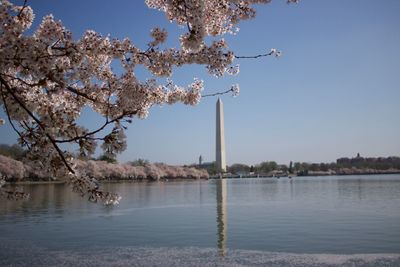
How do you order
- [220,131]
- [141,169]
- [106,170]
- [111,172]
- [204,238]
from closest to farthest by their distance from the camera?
[204,238]
[220,131]
[106,170]
[111,172]
[141,169]

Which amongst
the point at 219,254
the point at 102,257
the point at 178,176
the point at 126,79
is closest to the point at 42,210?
the point at 102,257

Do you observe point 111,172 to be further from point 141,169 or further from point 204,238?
point 204,238

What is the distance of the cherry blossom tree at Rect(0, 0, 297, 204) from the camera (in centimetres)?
327

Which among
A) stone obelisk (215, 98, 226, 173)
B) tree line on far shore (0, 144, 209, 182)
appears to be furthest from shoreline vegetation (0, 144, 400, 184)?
stone obelisk (215, 98, 226, 173)

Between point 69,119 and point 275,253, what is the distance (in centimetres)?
897

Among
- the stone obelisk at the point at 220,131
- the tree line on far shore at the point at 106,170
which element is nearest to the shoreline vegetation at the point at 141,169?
the tree line on far shore at the point at 106,170

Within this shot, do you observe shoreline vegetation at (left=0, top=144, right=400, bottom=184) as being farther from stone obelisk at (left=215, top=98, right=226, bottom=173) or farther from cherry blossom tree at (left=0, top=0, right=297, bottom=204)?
stone obelisk at (left=215, top=98, right=226, bottom=173)

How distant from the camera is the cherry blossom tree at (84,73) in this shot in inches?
129

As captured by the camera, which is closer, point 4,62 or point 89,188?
point 4,62

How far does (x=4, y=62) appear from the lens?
10.3 ft

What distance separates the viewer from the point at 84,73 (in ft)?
13.1

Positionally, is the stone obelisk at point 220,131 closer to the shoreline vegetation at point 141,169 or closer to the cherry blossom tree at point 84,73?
the shoreline vegetation at point 141,169

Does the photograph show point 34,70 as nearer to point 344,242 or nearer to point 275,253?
point 275,253

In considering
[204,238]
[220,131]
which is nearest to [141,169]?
[220,131]
